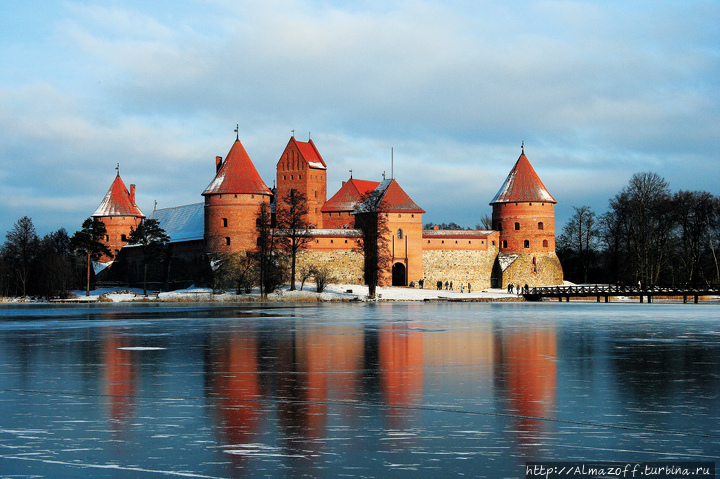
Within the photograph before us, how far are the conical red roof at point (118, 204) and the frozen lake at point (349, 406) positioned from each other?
155ft

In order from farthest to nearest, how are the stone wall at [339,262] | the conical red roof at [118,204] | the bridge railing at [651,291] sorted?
the conical red roof at [118,204] < the stone wall at [339,262] < the bridge railing at [651,291]

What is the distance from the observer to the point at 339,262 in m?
46.6

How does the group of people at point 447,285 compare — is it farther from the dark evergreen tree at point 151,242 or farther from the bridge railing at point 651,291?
the dark evergreen tree at point 151,242

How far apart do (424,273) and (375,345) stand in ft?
117

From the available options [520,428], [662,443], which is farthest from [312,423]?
[662,443]

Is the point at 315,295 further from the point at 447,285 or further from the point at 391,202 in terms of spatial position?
the point at 447,285

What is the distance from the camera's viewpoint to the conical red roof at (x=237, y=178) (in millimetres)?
44875

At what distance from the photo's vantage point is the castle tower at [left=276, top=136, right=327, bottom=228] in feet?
174

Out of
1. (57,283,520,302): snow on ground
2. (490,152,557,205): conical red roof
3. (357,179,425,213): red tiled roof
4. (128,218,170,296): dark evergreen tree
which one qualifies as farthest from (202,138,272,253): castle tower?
(490,152,557,205): conical red roof

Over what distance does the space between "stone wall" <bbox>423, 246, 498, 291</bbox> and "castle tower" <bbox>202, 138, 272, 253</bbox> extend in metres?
11.3

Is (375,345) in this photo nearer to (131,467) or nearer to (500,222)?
(131,467)

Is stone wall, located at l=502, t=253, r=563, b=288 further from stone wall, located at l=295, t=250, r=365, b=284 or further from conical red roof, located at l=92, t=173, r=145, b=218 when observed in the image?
conical red roof, located at l=92, t=173, r=145, b=218

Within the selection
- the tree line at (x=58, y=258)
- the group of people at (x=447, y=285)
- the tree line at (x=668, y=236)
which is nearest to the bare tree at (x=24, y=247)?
the tree line at (x=58, y=258)

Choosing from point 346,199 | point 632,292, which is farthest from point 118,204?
point 632,292
